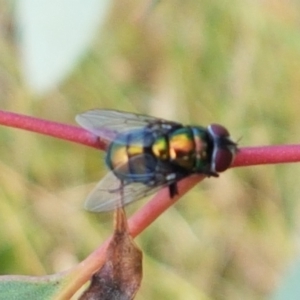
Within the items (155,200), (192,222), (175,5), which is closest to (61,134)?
(155,200)

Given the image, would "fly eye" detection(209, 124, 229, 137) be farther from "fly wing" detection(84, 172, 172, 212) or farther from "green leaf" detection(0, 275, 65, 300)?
"green leaf" detection(0, 275, 65, 300)

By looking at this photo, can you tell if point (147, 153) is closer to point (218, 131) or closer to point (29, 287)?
point (218, 131)

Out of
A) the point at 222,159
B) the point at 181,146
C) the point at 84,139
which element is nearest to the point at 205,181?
the point at 181,146

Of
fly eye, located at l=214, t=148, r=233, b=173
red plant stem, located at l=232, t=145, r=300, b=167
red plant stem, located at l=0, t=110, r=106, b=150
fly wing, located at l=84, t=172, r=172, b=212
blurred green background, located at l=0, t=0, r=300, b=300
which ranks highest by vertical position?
red plant stem, located at l=0, t=110, r=106, b=150

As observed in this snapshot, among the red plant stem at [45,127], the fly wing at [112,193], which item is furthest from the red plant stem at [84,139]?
the fly wing at [112,193]

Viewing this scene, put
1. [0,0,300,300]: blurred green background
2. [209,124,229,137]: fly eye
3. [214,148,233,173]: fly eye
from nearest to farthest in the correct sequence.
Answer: [214,148,233,173]: fly eye, [209,124,229,137]: fly eye, [0,0,300,300]: blurred green background

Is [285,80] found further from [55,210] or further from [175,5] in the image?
[55,210]

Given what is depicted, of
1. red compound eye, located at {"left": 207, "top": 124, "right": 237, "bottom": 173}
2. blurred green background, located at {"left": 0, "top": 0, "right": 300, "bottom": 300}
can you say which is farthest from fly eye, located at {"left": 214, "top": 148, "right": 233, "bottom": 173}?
blurred green background, located at {"left": 0, "top": 0, "right": 300, "bottom": 300}
